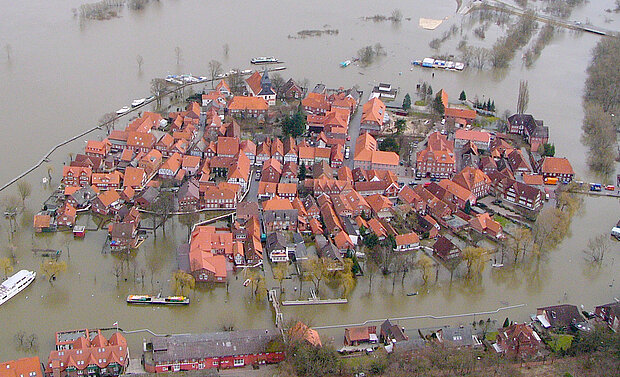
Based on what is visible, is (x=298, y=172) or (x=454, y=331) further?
(x=298, y=172)

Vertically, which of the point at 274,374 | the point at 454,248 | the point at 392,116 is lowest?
the point at 274,374

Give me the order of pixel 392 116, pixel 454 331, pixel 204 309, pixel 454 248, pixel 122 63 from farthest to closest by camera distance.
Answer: pixel 122 63, pixel 392 116, pixel 454 248, pixel 204 309, pixel 454 331

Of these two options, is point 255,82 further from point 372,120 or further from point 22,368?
point 22,368

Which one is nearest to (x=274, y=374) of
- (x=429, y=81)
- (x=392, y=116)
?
(x=392, y=116)

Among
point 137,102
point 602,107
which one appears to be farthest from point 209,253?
point 602,107

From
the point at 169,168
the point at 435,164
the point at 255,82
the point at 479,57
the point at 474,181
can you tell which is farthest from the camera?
the point at 479,57

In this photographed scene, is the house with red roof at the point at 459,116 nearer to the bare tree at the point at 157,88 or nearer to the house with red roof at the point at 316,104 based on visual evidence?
the house with red roof at the point at 316,104

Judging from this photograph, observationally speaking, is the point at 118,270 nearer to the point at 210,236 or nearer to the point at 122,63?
the point at 210,236
